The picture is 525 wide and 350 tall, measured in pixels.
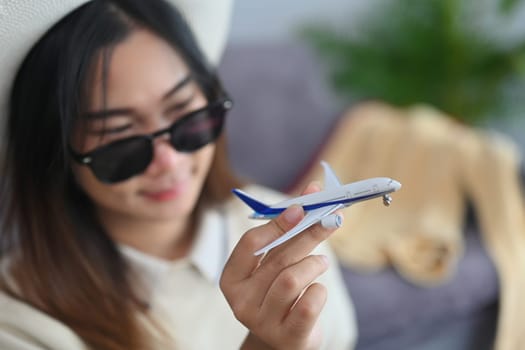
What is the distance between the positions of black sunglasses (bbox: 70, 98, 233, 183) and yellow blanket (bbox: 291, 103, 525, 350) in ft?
2.07

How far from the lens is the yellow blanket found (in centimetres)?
120

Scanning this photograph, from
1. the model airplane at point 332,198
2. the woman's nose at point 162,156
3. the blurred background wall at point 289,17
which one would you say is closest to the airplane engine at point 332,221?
the model airplane at point 332,198

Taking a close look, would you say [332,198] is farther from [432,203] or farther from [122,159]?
[432,203]

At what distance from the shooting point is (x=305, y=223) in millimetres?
461

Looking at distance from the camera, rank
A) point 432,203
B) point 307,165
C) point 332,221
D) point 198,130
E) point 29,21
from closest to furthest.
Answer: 1. point 332,221
2. point 29,21
3. point 198,130
4. point 432,203
5. point 307,165

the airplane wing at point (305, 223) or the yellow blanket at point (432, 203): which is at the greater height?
the airplane wing at point (305, 223)

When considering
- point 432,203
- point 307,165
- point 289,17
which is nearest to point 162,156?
point 432,203

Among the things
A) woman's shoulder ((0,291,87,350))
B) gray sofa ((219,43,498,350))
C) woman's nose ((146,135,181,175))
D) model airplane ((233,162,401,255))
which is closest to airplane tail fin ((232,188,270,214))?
model airplane ((233,162,401,255))

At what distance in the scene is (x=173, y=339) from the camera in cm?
66

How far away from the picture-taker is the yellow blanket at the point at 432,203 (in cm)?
120

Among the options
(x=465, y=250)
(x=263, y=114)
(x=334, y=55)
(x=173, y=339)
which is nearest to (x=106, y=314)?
(x=173, y=339)

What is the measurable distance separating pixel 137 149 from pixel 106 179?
0.05 metres

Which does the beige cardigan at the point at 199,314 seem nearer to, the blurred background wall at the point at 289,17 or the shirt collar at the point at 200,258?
the shirt collar at the point at 200,258

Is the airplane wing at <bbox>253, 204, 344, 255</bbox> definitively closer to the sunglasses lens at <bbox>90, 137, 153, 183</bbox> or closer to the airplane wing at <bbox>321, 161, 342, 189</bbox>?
the airplane wing at <bbox>321, 161, 342, 189</bbox>
